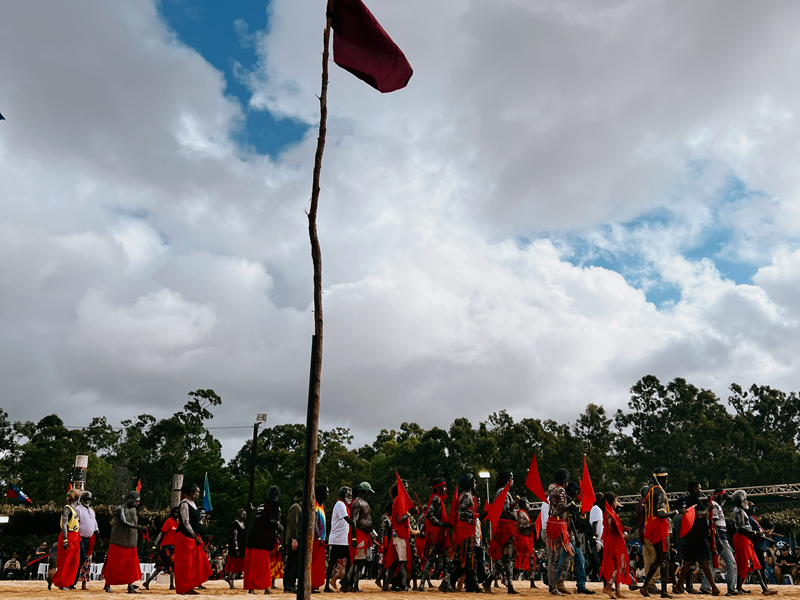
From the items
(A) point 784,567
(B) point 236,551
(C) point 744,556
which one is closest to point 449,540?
(C) point 744,556

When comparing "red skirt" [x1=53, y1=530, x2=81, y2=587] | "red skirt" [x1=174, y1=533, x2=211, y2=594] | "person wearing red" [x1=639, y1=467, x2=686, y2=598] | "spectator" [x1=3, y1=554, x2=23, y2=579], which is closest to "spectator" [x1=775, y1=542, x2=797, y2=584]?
"person wearing red" [x1=639, y1=467, x2=686, y2=598]

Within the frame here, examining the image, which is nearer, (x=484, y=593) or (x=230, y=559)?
(x=484, y=593)

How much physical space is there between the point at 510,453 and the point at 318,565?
47078 mm

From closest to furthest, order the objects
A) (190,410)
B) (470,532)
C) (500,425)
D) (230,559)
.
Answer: (470,532) → (230,559) → (500,425) → (190,410)

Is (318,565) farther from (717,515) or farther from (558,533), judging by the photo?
(717,515)

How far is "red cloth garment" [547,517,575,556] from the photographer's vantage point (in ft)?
35.1

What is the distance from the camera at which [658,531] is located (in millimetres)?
10539

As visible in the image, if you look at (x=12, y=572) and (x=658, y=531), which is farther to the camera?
(x=12, y=572)

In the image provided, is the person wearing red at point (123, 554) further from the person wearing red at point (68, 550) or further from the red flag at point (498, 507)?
the red flag at point (498, 507)

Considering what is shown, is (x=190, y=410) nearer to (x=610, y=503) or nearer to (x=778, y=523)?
(x=778, y=523)

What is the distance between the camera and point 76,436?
195 feet

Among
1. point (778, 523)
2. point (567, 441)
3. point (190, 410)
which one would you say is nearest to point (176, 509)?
point (778, 523)

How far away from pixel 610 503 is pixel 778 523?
29534 millimetres

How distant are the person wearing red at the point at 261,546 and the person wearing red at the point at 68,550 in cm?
325
